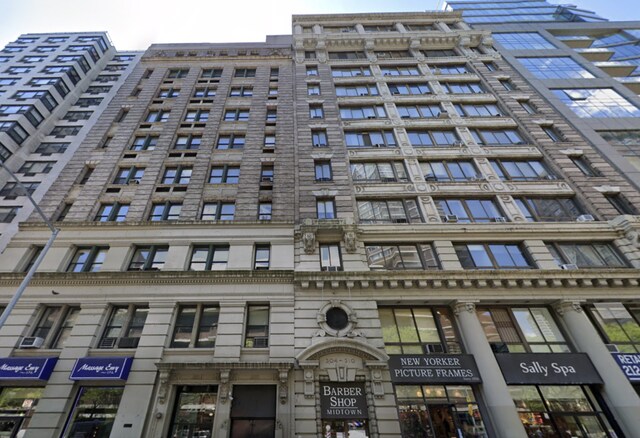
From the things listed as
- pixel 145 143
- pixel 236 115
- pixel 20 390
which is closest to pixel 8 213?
pixel 145 143

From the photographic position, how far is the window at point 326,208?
19.9m

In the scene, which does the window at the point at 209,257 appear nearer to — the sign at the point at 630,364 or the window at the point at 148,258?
the window at the point at 148,258

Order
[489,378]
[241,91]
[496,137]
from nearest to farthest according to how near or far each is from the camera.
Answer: [489,378]
[496,137]
[241,91]

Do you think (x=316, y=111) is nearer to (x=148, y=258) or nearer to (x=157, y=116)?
(x=157, y=116)

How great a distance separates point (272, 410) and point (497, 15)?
2501 inches

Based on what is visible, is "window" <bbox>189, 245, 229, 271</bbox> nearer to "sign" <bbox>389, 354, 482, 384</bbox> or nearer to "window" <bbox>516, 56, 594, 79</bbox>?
"sign" <bbox>389, 354, 482, 384</bbox>

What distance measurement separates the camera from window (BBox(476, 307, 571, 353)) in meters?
15.5

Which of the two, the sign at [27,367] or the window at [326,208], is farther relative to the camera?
the window at [326,208]

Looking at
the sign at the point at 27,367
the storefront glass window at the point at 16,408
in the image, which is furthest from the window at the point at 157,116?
the storefront glass window at the point at 16,408

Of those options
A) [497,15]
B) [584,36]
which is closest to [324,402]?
[584,36]

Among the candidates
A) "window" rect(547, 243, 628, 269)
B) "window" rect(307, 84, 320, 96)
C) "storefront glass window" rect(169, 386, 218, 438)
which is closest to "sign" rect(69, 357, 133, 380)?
"storefront glass window" rect(169, 386, 218, 438)

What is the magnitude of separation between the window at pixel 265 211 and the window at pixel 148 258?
6.36 m

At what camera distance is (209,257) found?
1822cm

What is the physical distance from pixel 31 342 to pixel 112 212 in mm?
8844
